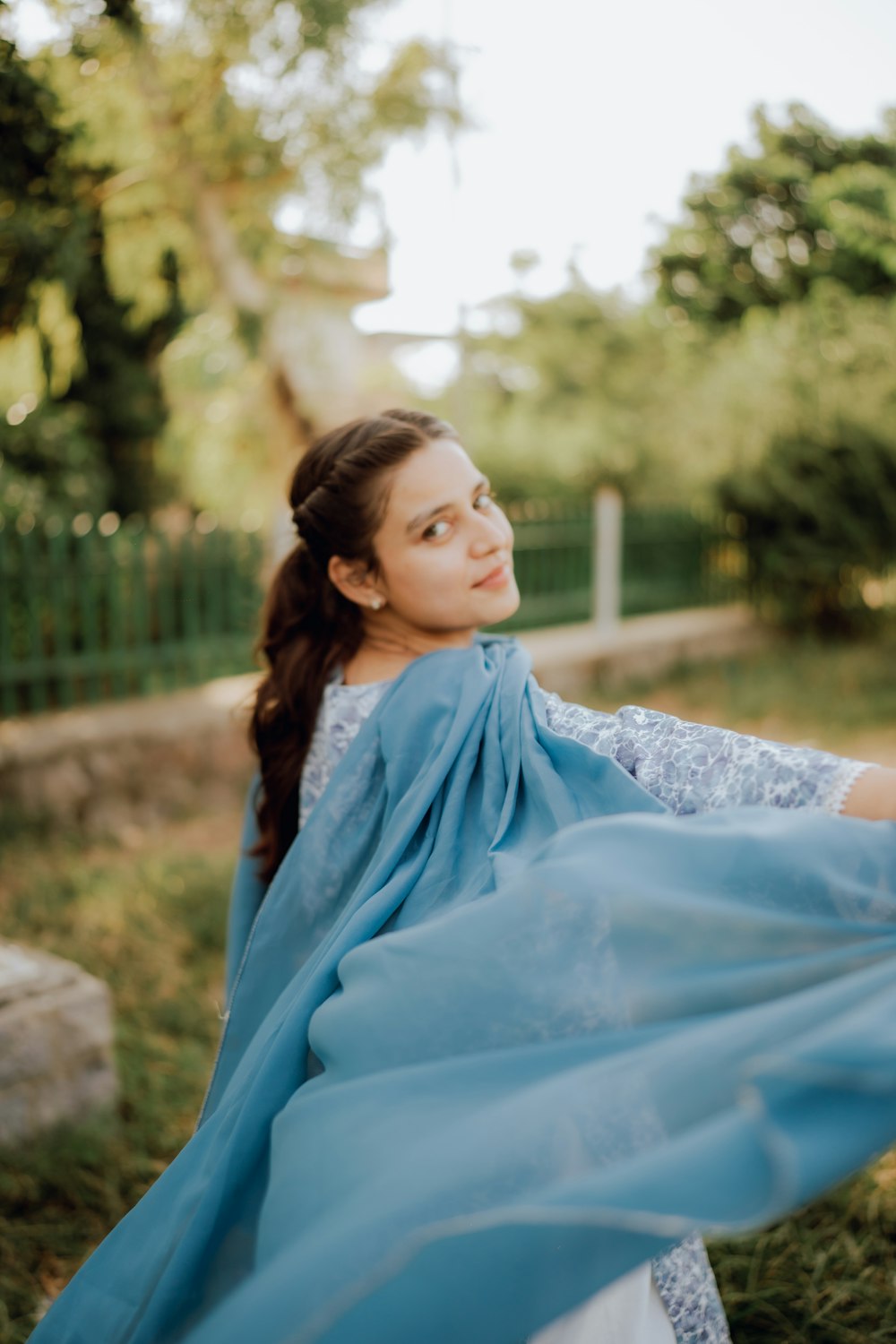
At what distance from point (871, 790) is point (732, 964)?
0.89ft

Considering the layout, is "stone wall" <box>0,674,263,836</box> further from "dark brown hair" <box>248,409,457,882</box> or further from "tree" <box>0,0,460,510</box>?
"dark brown hair" <box>248,409,457,882</box>

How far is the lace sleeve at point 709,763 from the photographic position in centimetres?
127

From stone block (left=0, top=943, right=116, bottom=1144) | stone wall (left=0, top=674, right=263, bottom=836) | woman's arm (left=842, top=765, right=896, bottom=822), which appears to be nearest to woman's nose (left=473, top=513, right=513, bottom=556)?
woman's arm (left=842, top=765, right=896, bottom=822)

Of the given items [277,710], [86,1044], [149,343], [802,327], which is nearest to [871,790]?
[277,710]

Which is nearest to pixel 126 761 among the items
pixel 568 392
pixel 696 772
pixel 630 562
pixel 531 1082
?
pixel 696 772

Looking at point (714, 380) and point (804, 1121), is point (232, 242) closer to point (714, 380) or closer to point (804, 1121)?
point (714, 380)

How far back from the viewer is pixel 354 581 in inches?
76.9

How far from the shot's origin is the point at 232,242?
6.80 m

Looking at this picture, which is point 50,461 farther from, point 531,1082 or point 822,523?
point 531,1082

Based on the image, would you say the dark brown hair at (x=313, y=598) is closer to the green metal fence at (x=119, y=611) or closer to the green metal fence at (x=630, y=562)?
the green metal fence at (x=119, y=611)

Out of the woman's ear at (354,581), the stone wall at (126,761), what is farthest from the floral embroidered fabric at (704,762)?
the stone wall at (126,761)

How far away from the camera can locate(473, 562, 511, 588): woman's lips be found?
1.85 meters

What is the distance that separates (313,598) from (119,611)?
4229mm

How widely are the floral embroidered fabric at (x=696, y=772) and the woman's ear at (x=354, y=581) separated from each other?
1.33 feet
